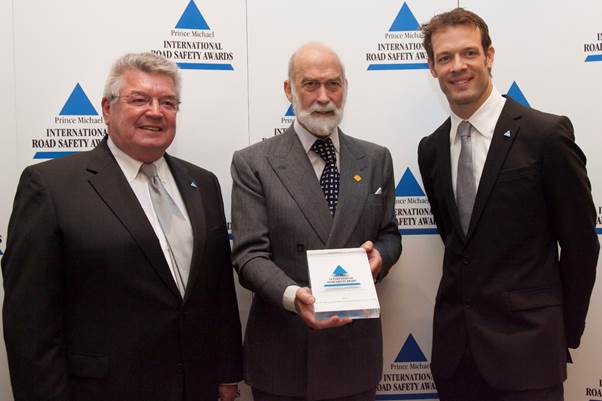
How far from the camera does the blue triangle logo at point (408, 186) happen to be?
303 centimetres

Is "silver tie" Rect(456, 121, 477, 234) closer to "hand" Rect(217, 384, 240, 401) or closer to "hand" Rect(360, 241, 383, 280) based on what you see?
"hand" Rect(360, 241, 383, 280)

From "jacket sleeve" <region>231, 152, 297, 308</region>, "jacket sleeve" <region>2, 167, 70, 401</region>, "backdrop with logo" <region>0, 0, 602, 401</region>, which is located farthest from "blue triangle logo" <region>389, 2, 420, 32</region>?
"jacket sleeve" <region>2, 167, 70, 401</region>

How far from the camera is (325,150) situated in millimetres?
2359

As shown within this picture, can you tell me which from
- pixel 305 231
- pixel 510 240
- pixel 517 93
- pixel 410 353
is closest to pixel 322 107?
pixel 305 231

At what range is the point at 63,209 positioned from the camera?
1972mm

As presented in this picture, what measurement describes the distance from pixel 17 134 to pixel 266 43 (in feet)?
4.77

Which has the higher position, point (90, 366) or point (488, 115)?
point (488, 115)

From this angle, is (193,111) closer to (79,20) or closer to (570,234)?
(79,20)

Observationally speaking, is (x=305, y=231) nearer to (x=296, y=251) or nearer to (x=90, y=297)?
(x=296, y=251)

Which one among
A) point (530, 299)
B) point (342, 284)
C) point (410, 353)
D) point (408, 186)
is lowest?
point (410, 353)

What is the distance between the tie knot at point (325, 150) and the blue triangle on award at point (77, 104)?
4.45 feet

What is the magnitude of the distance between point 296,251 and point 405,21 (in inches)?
62.8

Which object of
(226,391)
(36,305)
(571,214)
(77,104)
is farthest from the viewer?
(77,104)

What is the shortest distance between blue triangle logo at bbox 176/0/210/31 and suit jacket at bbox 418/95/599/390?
5.63ft
